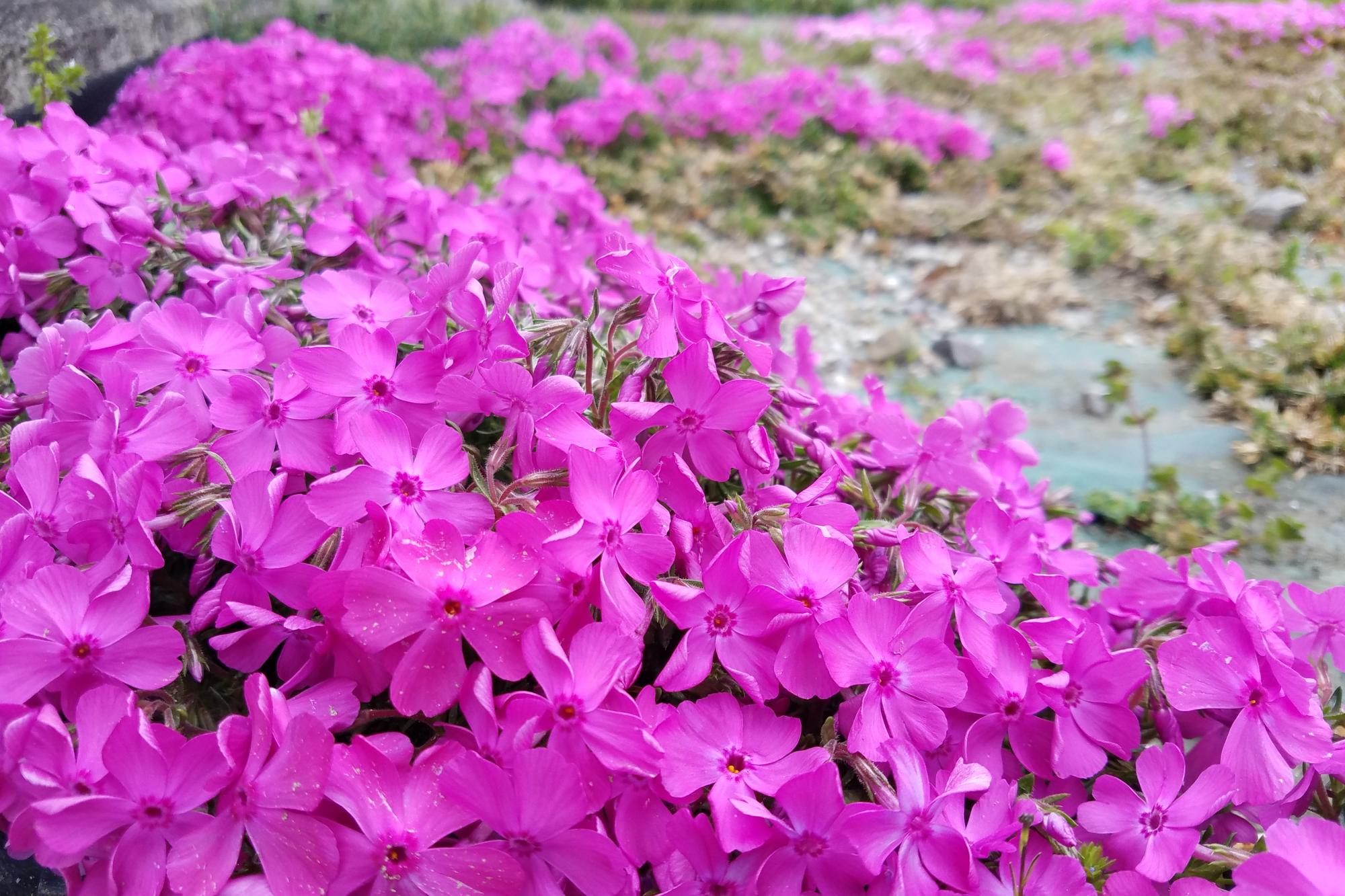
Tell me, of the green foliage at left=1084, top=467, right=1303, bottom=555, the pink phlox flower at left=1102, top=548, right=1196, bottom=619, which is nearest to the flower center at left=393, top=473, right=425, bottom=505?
the pink phlox flower at left=1102, top=548, right=1196, bottom=619

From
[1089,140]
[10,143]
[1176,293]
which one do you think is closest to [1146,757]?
[10,143]

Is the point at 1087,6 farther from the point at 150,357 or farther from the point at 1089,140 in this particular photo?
the point at 150,357

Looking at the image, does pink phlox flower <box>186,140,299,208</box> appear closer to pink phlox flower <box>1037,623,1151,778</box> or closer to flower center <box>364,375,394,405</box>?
flower center <box>364,375,394,405</box>

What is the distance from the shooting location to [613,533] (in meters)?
0.87

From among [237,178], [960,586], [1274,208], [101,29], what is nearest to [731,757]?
[960,586]

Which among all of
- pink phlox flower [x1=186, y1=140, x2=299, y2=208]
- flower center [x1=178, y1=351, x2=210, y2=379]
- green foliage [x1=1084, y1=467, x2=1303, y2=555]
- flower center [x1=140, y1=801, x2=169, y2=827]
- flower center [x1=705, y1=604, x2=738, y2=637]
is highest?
pink phlox flower [x1=186, y1=140, x2=299, y2=208]

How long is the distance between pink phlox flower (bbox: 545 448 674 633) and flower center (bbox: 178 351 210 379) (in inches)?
19.9

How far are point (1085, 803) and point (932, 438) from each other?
49 centimetres

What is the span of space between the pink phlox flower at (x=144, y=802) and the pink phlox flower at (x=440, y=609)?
6.1 inches

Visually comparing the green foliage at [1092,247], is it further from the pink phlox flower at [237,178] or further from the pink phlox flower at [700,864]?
the pink phlox flower at [700,864]

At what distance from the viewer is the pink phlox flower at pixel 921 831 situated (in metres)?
0.83

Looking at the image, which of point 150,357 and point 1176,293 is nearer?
point 150,357

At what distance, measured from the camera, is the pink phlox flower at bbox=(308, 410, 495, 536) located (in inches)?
34.4

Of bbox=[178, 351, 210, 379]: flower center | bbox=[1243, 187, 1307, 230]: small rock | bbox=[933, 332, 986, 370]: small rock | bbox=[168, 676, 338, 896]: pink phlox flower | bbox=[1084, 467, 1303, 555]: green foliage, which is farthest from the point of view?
bbox=[1243, 187, 1307, 230]: small rock
